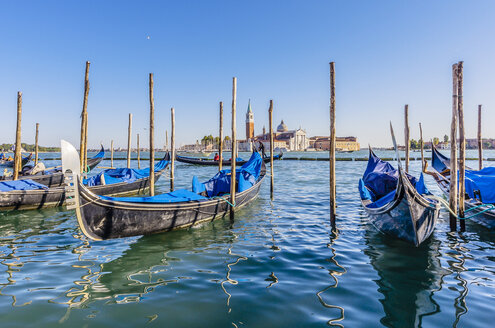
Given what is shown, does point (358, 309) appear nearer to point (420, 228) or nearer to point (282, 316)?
point (282, 316)

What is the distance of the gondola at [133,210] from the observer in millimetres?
3930

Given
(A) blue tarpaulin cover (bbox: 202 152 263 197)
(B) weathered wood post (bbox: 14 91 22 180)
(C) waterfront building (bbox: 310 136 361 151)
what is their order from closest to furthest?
(A) blue tarpaulin cover (bbox: 202 152 263 197) → (B) weathered wood post (bbox: 14 91 22 180) → (C) waterfront building (bbox: 310 136 361 151)

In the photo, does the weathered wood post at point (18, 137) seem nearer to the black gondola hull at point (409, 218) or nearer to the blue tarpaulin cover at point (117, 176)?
the blue tarpaulin cover at point (117, 176)

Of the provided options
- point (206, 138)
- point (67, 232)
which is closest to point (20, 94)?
point (67, 232)

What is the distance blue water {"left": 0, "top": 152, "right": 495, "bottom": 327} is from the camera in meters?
2.68

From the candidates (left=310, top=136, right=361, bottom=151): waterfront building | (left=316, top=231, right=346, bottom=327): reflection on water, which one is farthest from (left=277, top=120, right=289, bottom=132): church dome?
(left=316, top=231, right=346, bottom=327): reflection on water

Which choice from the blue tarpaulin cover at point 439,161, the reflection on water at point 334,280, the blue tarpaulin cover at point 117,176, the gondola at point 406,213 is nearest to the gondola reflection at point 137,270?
the reflection on water at point 334,280

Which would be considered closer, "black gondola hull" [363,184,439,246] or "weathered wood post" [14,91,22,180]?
"black gondola hull" [363,184,439,246]

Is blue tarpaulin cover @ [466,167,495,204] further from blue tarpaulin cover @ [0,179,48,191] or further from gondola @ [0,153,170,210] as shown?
blue tarpaulin cover @ [0,179,48,191]

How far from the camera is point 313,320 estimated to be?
2.61 metres

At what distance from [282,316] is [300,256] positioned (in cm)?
166

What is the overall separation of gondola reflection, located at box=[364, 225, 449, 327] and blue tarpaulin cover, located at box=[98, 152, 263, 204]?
10.9ft

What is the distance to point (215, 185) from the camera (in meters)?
7.93

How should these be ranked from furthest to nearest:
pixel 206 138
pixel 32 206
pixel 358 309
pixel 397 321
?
pixel 206 138
pixel 32 206
pixel 358 309
pixel 397 321
